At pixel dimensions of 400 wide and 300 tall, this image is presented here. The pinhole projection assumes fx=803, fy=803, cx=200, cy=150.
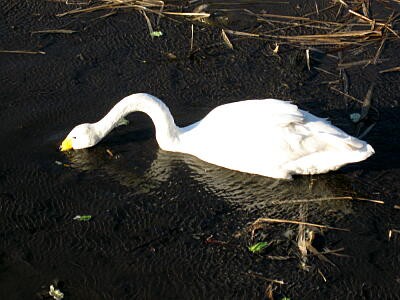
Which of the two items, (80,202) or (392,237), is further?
(80,202)

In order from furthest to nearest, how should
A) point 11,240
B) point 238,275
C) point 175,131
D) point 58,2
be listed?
point 58,2 < point 175,131 < point 11,240 < point 238,275

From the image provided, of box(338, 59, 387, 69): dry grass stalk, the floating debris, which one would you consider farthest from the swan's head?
box(338, 59, 387, 69): dry grass stalk

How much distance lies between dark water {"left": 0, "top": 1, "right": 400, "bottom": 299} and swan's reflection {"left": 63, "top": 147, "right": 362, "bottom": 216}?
2cm

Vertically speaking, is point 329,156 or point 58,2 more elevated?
point 58,2

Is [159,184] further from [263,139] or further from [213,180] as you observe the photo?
[263,139]

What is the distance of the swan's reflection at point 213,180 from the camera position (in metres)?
7.70

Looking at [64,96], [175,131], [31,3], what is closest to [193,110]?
[175,131]

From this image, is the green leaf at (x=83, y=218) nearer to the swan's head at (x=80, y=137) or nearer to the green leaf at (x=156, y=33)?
the swan's head at (x=80, y=137)

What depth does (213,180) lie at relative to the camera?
805cm

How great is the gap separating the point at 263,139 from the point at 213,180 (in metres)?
0.65

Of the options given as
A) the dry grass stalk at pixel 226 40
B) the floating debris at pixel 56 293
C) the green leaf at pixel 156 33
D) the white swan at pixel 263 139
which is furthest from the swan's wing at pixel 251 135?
the green leaf at pixel 156 33

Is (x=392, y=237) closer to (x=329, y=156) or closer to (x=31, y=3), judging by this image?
(x=329, y=156)

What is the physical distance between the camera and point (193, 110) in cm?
907

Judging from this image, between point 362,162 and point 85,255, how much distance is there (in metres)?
3.00
